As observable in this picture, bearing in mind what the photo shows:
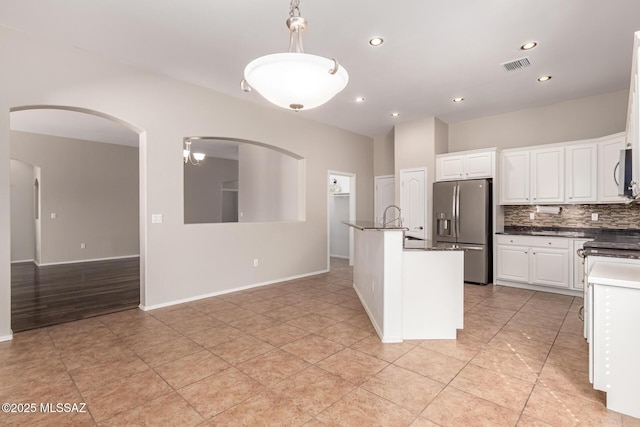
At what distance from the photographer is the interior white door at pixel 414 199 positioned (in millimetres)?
6000

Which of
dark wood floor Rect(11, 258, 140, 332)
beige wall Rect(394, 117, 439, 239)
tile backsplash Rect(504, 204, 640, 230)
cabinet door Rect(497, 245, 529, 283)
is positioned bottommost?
dark wood floor Rect(11, 258, 140, 332)

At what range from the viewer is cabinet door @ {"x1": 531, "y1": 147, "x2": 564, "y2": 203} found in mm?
4816

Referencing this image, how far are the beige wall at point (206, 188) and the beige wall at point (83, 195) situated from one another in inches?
57.6

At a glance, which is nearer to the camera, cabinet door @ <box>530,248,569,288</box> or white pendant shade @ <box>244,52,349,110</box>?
white pendant shade @ <box>244,52,349,110</box>

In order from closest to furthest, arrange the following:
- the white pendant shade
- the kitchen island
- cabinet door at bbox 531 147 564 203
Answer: the white pendant shade
the kitchen island
cabinet door at bbox 531 147 564 203

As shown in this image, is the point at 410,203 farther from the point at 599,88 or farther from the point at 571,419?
the point at 571,419

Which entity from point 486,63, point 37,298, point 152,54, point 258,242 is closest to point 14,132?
point 37,298

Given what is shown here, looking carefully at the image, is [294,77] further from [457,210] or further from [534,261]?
[534,261]

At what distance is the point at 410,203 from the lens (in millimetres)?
6191

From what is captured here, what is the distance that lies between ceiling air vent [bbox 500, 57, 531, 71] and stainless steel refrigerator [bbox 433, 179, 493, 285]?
5.98 ft

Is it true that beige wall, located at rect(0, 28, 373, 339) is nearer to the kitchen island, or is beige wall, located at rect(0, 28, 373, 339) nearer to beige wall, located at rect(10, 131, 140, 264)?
the kitchen island

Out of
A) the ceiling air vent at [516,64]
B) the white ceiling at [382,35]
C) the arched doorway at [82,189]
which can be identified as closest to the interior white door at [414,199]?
the white ceiling at [382,35]

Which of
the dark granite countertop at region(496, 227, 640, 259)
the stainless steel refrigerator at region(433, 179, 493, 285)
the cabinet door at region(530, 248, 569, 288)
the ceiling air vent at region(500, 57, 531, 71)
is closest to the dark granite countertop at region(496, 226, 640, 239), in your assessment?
the dark granite countertop at region(496, 227, 640, 259)

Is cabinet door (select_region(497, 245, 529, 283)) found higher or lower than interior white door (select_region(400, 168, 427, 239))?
lower
